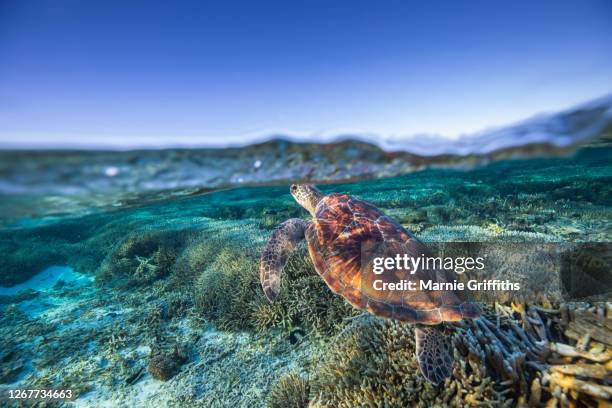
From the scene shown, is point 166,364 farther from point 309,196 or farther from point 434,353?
point 434,353


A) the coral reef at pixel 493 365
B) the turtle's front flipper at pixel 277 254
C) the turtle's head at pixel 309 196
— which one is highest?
the turtle's head at pixel 309 196

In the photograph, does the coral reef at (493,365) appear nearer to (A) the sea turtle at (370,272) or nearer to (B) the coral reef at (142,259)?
(A) the sea turtle at (370,272)

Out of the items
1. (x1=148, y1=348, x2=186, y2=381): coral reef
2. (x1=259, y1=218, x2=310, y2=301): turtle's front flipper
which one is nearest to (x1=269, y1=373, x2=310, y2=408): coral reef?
(x1=259, y1=218, x2=310, y2=301): turtle's front flipper

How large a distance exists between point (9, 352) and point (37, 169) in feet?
16.0

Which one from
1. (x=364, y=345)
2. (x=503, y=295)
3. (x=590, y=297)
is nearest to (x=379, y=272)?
(x=364, y=345)

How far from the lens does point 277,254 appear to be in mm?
5293

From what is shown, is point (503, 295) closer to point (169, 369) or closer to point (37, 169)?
point (169, 369)

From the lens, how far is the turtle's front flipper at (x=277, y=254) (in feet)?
16.1

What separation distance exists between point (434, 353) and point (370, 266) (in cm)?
140

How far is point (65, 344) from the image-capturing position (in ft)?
22.1

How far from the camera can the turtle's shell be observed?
365cm

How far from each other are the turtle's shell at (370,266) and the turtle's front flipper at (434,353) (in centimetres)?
22

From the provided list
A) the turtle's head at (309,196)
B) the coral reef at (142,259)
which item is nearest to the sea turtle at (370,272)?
the turtle's head at (309,196)

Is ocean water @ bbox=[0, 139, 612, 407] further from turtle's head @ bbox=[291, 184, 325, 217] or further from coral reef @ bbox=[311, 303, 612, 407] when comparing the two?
turtle's head @ bbox=[291, 184, 325, 217]
